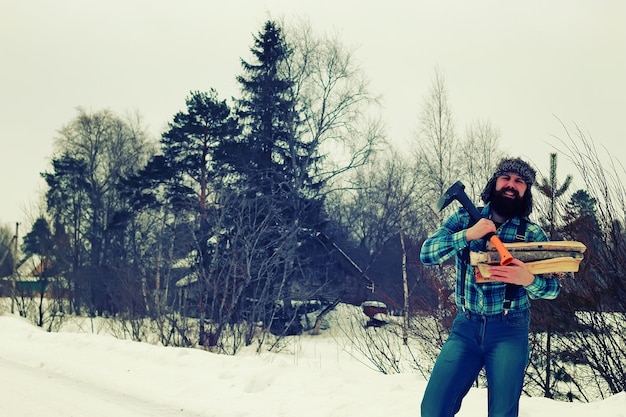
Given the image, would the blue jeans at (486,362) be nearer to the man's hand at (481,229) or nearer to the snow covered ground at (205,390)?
the man's hand at (481,229)

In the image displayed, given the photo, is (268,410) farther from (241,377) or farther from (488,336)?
(488,336)

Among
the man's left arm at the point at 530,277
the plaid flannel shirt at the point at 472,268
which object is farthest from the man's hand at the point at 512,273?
the plaid flannel shirt at the point at 472,268

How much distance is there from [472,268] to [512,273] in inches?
11.8

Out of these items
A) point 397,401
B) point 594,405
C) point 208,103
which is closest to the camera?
point 594,405

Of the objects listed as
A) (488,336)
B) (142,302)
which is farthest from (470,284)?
(142,302)

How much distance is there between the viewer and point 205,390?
7.10 metres

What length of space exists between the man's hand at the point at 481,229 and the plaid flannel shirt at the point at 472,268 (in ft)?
0.21

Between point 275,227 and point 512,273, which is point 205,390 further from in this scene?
point 275,227

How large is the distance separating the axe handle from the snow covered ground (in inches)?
107

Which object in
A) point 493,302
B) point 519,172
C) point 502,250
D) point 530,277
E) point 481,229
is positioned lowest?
point 493,302

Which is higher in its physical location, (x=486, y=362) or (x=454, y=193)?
(x=454, y=193)

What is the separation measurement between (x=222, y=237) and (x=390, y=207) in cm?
1960

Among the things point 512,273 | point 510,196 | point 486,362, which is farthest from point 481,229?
point 486,362

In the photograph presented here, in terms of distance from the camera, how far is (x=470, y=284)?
121 inches
